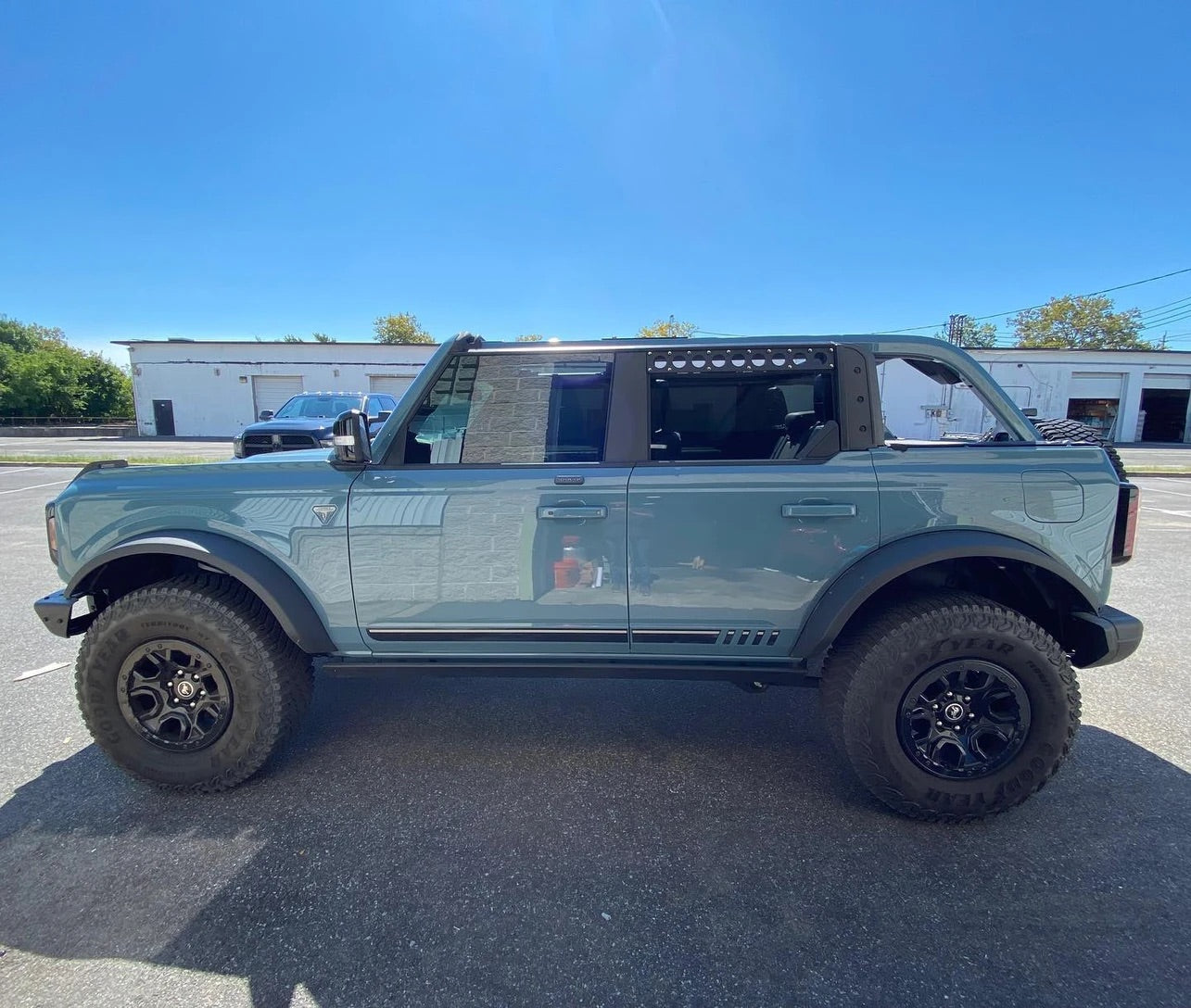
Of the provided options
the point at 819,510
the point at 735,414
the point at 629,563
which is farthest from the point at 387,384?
the point at 819,510

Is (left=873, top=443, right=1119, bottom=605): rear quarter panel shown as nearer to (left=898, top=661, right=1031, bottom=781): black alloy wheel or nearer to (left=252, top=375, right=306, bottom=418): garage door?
(left=898, top=661, right=1031, bottom=781): black alloy wheel

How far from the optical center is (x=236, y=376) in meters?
29.1

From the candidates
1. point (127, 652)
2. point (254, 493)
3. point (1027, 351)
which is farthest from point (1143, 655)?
point (1027, 351)

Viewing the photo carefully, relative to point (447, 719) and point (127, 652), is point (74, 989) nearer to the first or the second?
point (127, 652)

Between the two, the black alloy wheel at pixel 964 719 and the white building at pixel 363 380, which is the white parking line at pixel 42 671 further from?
the white building at pixel 363 380

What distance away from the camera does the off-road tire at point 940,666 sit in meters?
2.24

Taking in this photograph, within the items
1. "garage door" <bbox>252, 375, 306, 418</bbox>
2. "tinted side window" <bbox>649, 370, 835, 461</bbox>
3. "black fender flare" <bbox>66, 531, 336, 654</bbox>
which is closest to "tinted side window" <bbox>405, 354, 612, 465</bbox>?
"tinted side window" <bbox>649, 370, 835, 461</bbox>

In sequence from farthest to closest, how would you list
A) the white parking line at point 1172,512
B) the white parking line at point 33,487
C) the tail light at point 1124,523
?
the white parking line at point 33,487
the white parking line at point 1172,512
the tail light at point 1124,523

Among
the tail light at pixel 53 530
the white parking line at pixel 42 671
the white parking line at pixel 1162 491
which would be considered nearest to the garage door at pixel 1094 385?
the white parking line at pixel 1162 491

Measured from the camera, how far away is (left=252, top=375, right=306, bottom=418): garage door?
28.8 m

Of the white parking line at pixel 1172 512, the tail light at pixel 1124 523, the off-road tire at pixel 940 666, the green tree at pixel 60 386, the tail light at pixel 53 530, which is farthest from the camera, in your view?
the green tree at pixel 60 386

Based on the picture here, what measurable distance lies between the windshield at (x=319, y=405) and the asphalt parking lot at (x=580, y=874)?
772 centimetres

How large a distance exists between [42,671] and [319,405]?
7.59 m

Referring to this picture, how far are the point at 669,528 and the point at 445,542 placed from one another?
964 millimetres
